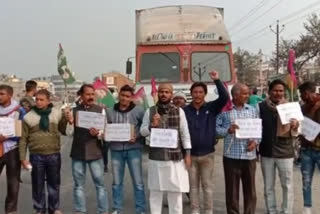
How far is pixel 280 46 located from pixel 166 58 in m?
32.7

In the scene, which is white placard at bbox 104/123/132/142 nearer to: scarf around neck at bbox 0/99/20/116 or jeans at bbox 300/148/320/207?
scarf around neck at bbox 0/99/20/116

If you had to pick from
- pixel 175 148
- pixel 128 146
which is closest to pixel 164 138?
pixel 175 148

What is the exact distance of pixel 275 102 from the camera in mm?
5824

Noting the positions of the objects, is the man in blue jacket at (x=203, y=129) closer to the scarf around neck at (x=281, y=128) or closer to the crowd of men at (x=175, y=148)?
the crowd of men at (x=175, y=148)

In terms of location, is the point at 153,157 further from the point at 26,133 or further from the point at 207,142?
the point at 26,133

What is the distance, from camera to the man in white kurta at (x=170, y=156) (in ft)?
18.0

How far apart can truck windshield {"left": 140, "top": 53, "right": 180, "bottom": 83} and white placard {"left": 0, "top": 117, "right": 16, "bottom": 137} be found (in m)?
5.75

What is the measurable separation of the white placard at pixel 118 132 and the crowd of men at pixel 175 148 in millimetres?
76

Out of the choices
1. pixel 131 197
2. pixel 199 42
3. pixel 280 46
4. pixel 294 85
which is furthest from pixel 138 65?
pixel 280 46

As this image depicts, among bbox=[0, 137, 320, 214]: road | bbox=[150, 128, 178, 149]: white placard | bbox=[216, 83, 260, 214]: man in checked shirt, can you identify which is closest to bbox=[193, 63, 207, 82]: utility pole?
bbox=[0, 137, 320, 214]: road

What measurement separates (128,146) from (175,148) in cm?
81

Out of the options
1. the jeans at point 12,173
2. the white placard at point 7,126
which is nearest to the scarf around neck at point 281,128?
the white placard at point 7,126

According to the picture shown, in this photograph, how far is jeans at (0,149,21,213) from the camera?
20.3 ft

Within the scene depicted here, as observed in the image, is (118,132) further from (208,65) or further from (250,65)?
(250,65)
